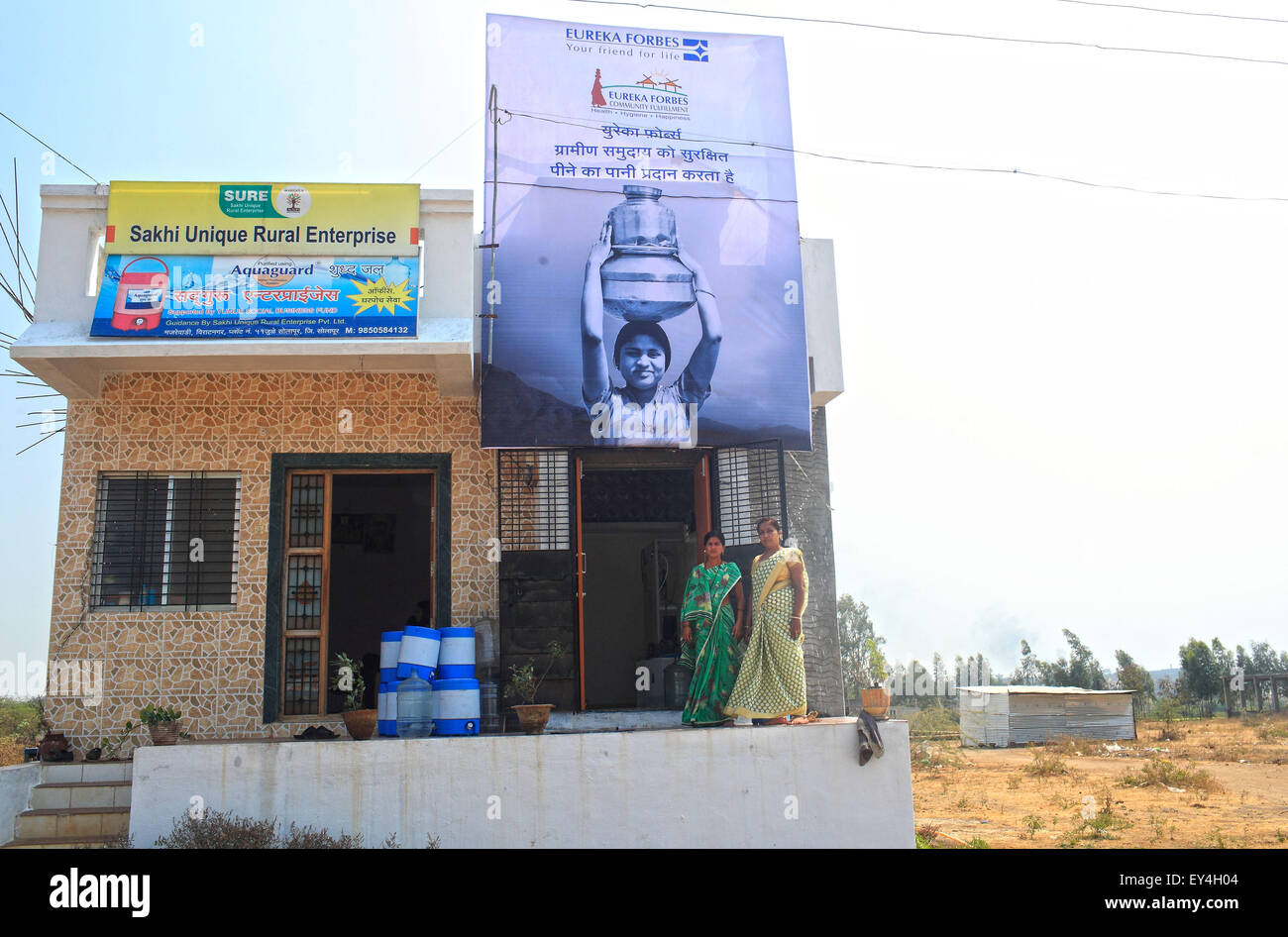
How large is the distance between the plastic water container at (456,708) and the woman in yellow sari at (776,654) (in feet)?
6.37

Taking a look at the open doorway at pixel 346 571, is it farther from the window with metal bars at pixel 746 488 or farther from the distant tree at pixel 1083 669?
the distant tree at pixel 1083 669

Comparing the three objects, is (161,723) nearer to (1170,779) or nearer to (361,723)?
(361,723)

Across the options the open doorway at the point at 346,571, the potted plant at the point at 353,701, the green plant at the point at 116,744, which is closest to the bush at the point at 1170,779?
the open doorway at the point at 346,571

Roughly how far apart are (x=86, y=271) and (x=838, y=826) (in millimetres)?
7370

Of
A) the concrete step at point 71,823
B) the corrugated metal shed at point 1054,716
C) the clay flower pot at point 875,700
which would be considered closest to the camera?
the concrete step at point 71,823

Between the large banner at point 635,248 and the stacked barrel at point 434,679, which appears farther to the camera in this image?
the large banner at point 635,248

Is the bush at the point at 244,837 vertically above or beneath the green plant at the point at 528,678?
beneath

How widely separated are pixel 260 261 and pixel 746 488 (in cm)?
466

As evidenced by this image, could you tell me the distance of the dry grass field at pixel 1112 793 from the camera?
34.6ft

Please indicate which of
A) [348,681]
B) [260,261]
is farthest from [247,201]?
[348,681]

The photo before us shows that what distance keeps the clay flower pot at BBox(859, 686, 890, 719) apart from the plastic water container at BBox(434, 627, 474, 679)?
3.06 meters

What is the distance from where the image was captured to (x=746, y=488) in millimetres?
9430

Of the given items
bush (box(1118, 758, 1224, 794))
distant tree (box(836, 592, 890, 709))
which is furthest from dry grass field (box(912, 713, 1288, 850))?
distant tree (box(836, 592, 890, 709))
